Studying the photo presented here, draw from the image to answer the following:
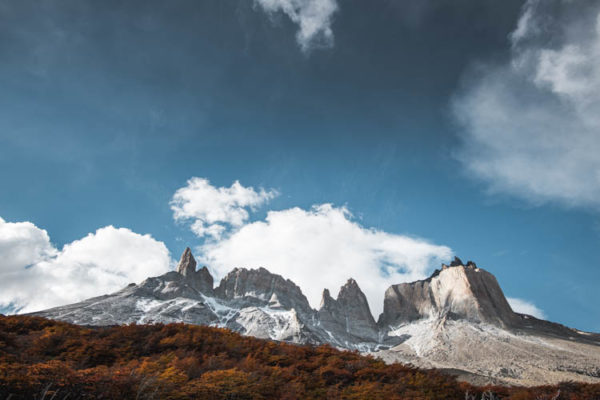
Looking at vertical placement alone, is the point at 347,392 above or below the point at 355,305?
below

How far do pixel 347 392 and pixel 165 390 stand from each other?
345 inches

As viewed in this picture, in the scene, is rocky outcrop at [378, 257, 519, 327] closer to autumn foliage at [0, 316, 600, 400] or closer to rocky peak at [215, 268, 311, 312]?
rocky peak at [215, 268, 311, 312]

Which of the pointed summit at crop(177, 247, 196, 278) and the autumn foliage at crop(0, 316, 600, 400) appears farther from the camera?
the pointed summit at crop(177, 247, 196, 278)

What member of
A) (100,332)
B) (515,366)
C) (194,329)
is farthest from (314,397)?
(515,366)

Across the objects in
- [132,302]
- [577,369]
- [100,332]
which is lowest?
[577,369]

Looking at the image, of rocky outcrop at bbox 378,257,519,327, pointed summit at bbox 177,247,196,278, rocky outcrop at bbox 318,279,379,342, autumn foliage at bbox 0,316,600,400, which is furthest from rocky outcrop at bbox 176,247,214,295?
autumn foliage at bbox 0,316,600,400

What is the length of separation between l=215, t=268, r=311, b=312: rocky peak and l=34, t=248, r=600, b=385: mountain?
44cm

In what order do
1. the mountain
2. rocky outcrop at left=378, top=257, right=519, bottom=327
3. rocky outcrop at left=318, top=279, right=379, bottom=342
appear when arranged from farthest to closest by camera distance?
rocky outcrop at left=318, top=279, right=379, bottom=342, rocky outcrop at left=378, top=257, right=519, bottom=327, the mountain

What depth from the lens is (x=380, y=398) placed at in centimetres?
1589

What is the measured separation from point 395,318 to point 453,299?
2727 centimetres

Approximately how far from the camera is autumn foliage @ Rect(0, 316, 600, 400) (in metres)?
11.8

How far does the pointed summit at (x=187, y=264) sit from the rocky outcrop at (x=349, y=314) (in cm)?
5718

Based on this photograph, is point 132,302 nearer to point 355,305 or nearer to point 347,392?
point 355,305

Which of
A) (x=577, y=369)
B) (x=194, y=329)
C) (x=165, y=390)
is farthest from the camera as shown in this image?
(x=577, y=369)
